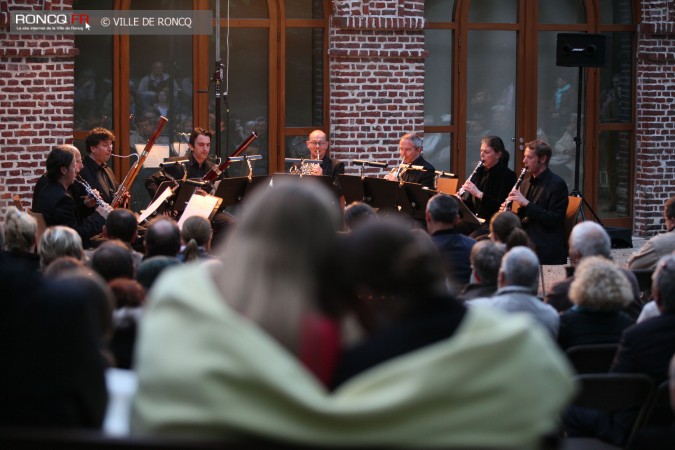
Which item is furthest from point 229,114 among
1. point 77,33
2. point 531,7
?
point 531,7

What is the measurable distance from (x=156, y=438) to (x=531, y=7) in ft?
37.2

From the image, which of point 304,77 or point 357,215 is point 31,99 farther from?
point 357,215

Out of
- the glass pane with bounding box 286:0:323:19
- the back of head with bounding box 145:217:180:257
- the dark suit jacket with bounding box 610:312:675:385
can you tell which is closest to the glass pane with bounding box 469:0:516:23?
the glass pane with bounding box 286:0:323:19

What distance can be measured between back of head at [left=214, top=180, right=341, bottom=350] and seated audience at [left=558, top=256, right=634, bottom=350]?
115 inches

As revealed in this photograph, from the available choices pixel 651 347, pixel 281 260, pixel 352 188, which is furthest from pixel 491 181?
pixel 281 260

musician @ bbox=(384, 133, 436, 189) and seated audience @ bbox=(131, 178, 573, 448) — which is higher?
musician @ bbox=(384, 133, 436, 189)

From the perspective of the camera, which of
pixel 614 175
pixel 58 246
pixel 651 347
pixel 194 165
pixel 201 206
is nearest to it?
pixel 651 347

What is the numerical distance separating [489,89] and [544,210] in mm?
3907

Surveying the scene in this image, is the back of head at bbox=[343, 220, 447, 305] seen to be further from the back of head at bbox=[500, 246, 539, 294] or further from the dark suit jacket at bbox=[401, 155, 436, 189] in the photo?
the dark suit jacket at bbox=[401, 155, 436, 189]

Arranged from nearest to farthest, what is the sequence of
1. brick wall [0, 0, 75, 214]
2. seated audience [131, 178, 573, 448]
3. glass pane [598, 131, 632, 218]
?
1. seated audience [131, 178, 573, 448]
2. brick wall [0, 0, 75, 214]
3. glass pane [598, 131, 632, 218]

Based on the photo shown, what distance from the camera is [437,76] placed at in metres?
12.7

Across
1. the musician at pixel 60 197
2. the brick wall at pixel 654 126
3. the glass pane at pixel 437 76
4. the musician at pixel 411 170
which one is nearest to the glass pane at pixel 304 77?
the glass pane at pixel 437 76

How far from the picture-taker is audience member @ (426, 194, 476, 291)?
7.15m

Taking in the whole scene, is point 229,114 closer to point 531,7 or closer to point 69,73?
point 69,73
